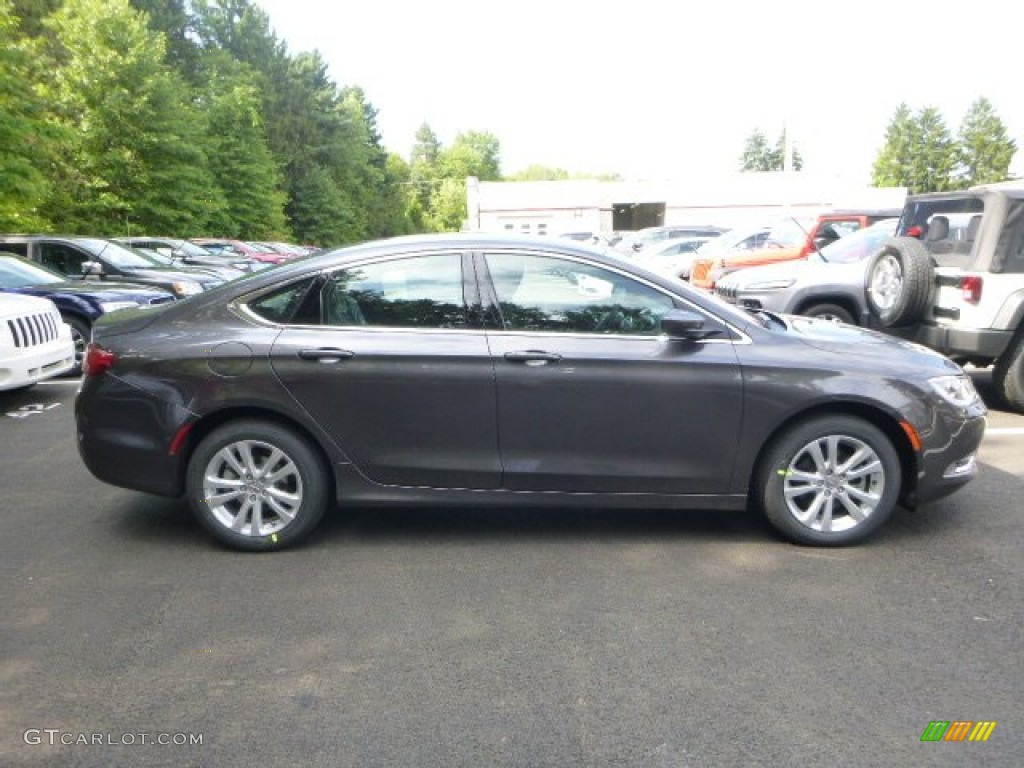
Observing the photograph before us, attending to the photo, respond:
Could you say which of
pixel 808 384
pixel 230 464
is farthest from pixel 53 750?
pixel 808 384

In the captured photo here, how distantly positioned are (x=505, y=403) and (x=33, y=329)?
19.6 ft

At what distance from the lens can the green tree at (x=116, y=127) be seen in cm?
2897

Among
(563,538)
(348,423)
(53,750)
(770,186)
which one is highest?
(348,423)

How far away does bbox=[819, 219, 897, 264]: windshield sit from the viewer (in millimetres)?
11039

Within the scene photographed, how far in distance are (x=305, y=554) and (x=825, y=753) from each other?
9.10 ft

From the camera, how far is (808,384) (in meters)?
4.53

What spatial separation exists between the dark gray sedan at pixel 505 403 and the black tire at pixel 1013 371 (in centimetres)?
358

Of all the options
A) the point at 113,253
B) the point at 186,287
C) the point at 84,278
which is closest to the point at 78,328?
the point at 84,278

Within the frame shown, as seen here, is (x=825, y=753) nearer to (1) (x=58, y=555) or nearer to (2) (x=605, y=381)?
(2) (x=605, y=381)

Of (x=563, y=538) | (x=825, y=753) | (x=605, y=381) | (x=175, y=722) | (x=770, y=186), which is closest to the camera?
(x=825, y=753)

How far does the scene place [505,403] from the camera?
4.54m

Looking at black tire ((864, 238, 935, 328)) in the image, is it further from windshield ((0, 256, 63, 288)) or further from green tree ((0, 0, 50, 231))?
green tree ((0, 0, 50, 231))

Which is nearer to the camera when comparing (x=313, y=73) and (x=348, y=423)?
(x=348, y=423)

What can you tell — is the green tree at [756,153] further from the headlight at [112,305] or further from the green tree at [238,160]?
the headlight at [112,305]
